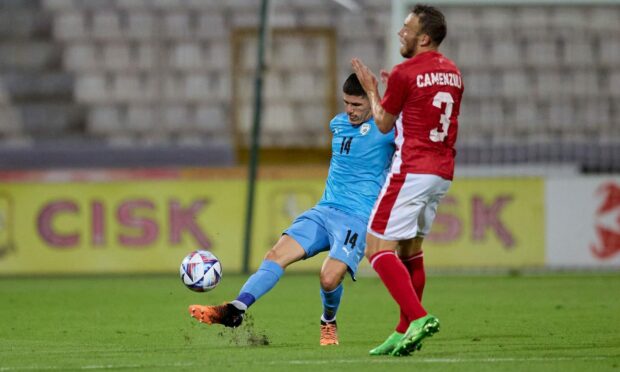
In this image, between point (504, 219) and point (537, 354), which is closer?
point (537, 354)

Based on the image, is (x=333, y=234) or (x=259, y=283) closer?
(x=259, y=283)

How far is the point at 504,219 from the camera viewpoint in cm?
1644

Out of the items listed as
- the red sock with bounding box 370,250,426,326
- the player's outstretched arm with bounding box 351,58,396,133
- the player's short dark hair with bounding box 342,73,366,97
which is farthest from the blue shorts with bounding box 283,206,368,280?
the player's outstretched arm with bounding box 351,58,396,133

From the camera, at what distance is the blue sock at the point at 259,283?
8.10m

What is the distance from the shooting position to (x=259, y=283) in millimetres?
8211

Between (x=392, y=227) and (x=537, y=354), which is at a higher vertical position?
(x=392, y=227)

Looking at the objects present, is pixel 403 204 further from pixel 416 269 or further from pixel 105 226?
pixel 105 226

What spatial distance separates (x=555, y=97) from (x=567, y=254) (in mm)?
3008

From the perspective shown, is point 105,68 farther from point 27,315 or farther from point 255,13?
point 27,315

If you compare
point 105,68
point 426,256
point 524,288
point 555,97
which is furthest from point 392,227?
point 105,68

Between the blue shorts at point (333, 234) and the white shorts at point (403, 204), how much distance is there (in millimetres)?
1031

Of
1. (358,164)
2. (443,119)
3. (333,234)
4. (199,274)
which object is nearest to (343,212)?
(333,234)

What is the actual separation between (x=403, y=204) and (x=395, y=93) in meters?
0.57

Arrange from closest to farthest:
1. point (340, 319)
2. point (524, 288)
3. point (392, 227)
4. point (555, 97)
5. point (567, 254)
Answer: point (392, 227) < point (340, 319) < point (524, 288) < point (567, 254) < point (555, 97)
